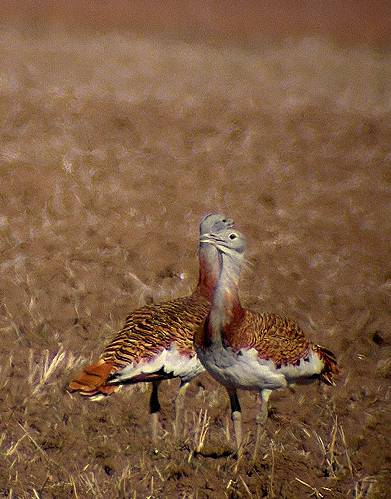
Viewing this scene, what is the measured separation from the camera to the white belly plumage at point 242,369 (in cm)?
435

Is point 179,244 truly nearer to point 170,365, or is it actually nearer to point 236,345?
point 170,365

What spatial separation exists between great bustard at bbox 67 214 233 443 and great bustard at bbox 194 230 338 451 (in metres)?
0.15

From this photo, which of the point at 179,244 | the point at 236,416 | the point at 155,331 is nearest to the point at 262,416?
the point at 236,416

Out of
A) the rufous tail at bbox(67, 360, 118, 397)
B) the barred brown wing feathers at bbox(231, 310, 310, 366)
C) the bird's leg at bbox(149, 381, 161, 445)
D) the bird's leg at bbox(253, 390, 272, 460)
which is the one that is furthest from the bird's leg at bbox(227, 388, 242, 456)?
the rufous tail at bbox(67, 360, 118, 397)

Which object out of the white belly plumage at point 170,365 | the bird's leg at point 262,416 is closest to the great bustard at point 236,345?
the bird's leg at point 262,416

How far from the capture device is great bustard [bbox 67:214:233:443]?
14.6 ft

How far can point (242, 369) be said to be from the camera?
435 centimetres

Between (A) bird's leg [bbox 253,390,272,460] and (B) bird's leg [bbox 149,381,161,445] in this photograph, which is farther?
(B) bird's leg [bbox 149,381,161,445]

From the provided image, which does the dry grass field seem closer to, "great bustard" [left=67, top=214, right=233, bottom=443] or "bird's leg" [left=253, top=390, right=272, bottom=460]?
"bird's leg" [left=253, top=390, right=272, bottom=460]

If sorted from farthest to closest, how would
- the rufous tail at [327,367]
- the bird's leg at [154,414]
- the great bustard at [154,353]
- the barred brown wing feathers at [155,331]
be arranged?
the rufous tail at [327,367] → the bird's leg at [154,414] → the barred brown wing feathers at [155,331] → the great bustard at [154,353]

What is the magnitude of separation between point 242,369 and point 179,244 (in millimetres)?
2916

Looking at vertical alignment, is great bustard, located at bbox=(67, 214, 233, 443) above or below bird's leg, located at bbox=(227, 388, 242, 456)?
above

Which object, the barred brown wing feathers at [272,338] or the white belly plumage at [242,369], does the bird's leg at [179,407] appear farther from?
the barred brown wing feathers at [272,338]

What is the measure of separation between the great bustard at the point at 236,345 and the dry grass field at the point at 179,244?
334 millimetres
